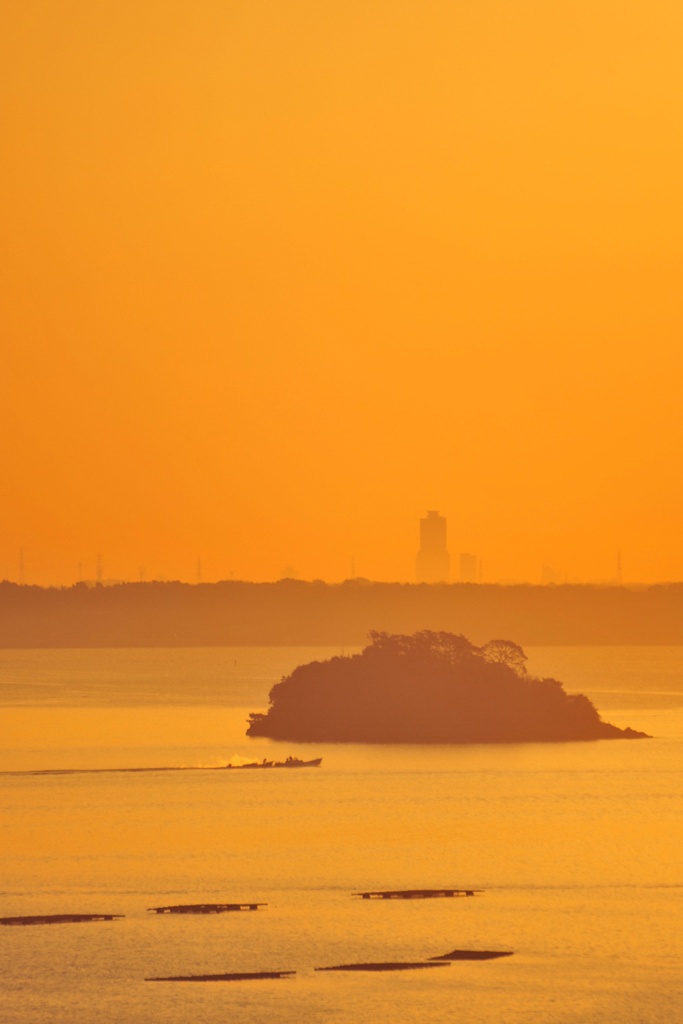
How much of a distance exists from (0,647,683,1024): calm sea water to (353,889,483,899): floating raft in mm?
722

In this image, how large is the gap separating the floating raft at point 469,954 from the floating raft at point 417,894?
8.49 meters

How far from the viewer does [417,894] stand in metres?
51.7

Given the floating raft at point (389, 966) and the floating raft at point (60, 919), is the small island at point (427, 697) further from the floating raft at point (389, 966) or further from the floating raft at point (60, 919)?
the floating raft at point (389, 966)

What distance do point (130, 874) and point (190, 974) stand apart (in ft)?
63.9

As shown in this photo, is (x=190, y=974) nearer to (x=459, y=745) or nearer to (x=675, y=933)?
(x=675, y=933)

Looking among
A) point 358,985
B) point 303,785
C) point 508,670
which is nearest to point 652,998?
point 358,985

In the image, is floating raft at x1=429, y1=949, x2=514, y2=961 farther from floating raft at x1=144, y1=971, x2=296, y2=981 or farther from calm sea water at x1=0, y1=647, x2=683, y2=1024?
floating raft at x1=144, y1=971, x2=296, y2=981

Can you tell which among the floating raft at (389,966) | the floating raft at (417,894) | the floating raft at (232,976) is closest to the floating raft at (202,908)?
the floating raft at (417,894)

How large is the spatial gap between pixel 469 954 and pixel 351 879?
1585cm

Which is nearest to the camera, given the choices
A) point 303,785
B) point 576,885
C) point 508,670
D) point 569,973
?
point 569,973

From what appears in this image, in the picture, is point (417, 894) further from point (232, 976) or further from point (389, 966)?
point (232, 976)

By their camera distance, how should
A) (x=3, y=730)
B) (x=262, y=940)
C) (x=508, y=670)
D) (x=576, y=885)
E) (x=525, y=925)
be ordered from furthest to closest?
(x=3, y=730)
(x=508, y=670)
(x=576, y=885)
(x=525, y=925)
(x=262, y=940)

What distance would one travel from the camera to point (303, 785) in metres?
91.1

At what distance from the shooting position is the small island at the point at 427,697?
112m
